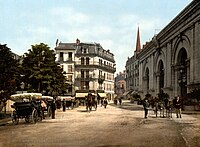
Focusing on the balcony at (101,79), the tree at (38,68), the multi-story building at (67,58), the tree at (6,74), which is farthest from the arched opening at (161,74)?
the tree at (6,74)

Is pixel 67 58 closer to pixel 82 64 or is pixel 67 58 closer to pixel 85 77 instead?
pixel 82 64

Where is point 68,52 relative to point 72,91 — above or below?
above

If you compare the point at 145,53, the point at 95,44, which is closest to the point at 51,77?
the point at 145,53

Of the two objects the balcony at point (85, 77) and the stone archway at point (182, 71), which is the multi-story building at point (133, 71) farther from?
the stone archway at point (182, 71)

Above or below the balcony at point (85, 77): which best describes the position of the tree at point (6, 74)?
below

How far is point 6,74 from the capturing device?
989 inches

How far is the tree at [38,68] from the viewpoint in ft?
139

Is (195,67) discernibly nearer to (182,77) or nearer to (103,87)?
(182,77)

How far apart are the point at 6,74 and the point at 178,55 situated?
86.0ft

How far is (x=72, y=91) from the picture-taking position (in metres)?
81.4

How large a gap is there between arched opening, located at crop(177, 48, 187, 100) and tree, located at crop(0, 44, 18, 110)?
23.8 m

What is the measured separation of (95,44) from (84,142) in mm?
79324

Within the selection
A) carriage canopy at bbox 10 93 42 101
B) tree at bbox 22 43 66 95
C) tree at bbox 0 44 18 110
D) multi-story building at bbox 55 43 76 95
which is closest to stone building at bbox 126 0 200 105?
tree at bbox 22 43 66 95

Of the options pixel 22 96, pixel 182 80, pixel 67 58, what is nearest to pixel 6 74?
pixel 22 96
